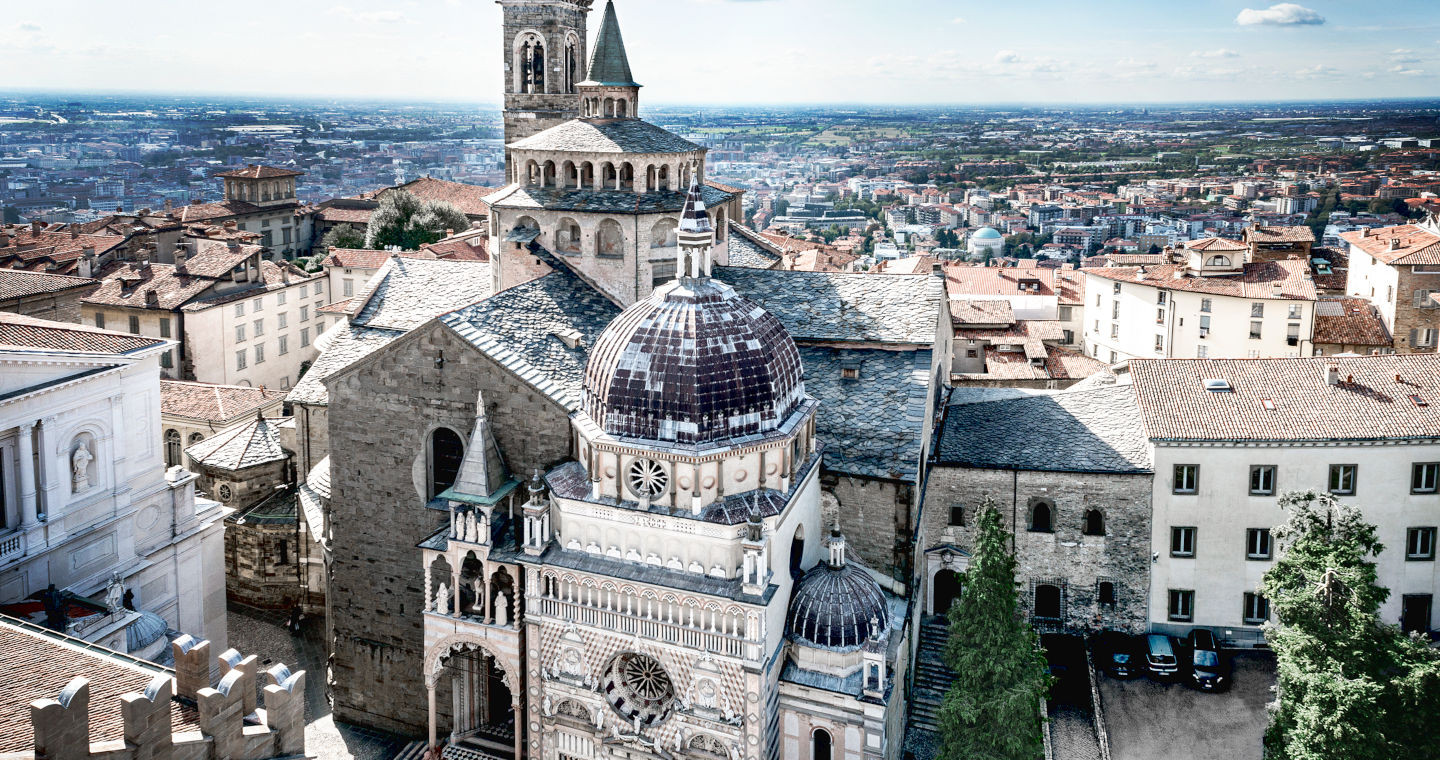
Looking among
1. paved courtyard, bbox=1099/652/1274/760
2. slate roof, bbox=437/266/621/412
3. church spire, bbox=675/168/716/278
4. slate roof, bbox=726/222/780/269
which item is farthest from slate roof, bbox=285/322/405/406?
paved courtyard, bbox=1099/652/1274/760

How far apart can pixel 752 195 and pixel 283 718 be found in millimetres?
162961

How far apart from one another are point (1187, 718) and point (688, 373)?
17.9m

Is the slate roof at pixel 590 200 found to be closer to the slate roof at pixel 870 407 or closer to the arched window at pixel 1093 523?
the slate roof at pixel 870 407

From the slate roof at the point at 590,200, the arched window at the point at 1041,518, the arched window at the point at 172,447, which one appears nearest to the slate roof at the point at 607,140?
the slate roof at the point at 590,200

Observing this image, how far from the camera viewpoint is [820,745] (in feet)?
88.4

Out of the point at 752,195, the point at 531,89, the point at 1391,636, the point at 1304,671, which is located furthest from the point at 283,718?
the point at 752,195

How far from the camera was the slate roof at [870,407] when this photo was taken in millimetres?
30500

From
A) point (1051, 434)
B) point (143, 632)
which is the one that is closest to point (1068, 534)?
point (1051, 434)

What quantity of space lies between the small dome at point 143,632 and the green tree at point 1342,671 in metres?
26.8

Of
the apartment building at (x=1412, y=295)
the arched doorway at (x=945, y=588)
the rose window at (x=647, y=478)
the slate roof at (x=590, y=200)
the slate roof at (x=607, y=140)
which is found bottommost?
the arched doorway at (x=945, y=588)

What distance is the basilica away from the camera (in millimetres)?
25984

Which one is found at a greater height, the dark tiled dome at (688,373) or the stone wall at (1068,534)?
the dark tiled dome at (688,373)

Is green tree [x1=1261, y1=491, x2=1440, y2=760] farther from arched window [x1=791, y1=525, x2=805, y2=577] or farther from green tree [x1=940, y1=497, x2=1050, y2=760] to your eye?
arched window [x1=791, y1=525, x2=805, y2=577]

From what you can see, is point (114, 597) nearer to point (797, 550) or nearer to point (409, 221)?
point (797, 550)
